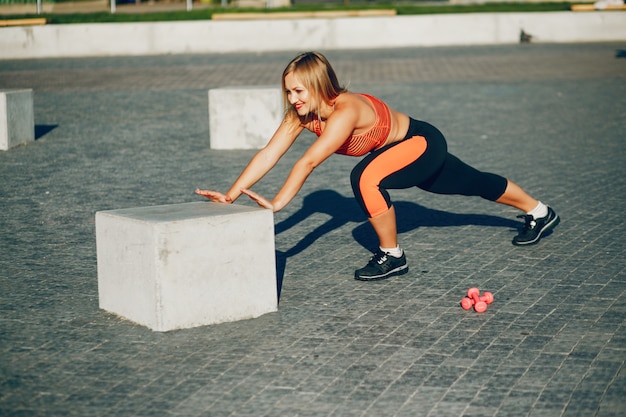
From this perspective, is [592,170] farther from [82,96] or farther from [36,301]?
[82,96]

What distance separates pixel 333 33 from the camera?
22.2 metres

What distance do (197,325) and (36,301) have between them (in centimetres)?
117

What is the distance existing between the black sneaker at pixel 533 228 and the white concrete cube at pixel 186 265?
238cm

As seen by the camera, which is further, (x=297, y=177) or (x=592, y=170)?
(x=592, y=170)

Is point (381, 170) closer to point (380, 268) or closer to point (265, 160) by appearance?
point (380, 268)

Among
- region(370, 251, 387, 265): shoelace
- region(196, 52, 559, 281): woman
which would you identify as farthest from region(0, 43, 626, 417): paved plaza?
region(196, 52, 559, 281): woman

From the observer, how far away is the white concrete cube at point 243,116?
1207cm

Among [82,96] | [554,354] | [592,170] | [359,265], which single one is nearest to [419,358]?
[554,354]

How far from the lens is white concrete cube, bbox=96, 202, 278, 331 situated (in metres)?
5.49

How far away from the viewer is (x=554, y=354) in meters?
5.20

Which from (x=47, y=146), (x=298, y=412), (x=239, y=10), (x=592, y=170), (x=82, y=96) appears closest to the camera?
(x=298, y=412)

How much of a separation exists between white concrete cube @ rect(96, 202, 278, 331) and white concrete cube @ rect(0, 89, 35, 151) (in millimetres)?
6551

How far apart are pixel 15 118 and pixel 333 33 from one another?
36.7 ft

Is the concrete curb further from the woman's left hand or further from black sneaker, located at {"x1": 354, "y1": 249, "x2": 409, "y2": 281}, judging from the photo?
the woman's left hand
